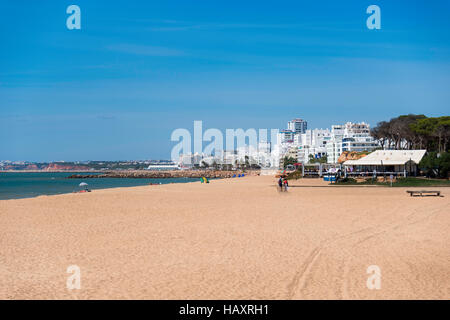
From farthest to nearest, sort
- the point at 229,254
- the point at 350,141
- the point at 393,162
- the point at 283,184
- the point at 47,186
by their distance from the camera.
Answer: the point at 350,141, the point at 47,186, the point at 393,162, the point at 283,184, the point at 229,254

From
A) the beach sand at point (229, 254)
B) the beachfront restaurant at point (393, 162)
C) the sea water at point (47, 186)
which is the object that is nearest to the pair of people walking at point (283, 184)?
the beach sand at point (229, 254)

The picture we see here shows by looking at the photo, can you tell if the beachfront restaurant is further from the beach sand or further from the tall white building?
the tall white building

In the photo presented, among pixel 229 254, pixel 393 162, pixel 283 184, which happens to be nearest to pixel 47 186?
pixel 283 184

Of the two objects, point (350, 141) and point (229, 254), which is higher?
point (350, 141)

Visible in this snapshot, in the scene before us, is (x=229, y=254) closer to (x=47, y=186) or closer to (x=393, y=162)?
(x=393, y=162)

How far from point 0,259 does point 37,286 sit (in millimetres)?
2298

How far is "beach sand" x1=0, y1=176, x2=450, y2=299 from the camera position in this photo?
6660mm

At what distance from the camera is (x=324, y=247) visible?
9.52m

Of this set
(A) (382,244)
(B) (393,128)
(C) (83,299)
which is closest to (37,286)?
(C) (83,299)

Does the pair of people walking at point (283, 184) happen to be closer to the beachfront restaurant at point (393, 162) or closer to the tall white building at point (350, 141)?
the beachfront restaurant at point (393, 162)

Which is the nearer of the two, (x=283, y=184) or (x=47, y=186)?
(x=283, y=184)

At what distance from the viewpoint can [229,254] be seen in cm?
902

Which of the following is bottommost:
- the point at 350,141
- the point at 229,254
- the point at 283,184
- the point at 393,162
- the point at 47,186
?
the point at 47,186
